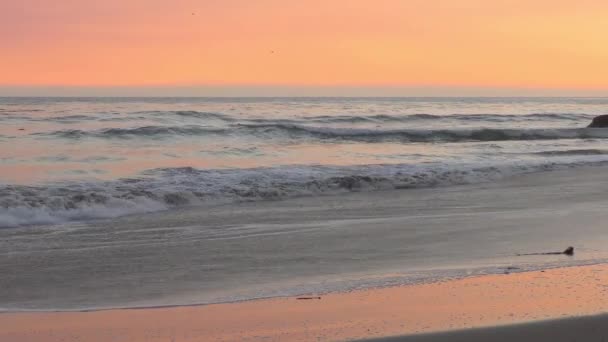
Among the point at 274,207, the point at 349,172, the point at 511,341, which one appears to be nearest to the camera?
the point at 511,341

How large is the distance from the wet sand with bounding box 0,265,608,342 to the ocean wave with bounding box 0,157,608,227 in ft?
17.7

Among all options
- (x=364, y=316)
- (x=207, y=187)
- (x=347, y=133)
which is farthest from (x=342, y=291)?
(x=347, y=133)

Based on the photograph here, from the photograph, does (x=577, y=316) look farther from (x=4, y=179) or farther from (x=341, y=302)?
(x=4, y=179)

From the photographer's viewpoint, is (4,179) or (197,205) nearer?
(197,205)

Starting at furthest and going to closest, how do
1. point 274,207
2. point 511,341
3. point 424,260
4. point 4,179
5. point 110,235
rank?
1. point 4,179
2. point 274,207
3. point 110,235
4. point 424,260
5. point 511,341

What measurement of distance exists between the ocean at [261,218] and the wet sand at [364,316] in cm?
38

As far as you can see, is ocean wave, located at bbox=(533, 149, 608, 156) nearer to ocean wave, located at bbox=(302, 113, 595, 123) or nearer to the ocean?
the ocean

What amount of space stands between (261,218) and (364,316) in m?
5.35

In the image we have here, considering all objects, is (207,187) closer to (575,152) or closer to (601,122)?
(575,152)

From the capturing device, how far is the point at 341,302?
17.9ft

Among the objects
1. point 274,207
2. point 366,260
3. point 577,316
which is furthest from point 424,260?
point 274,207

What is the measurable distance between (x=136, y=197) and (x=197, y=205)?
2.98 feet

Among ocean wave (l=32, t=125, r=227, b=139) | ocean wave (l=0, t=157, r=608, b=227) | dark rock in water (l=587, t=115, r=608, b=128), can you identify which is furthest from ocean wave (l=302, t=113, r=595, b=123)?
ocean wave (l=0, t=157, r=608, b=227)

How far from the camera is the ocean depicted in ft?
21.3
